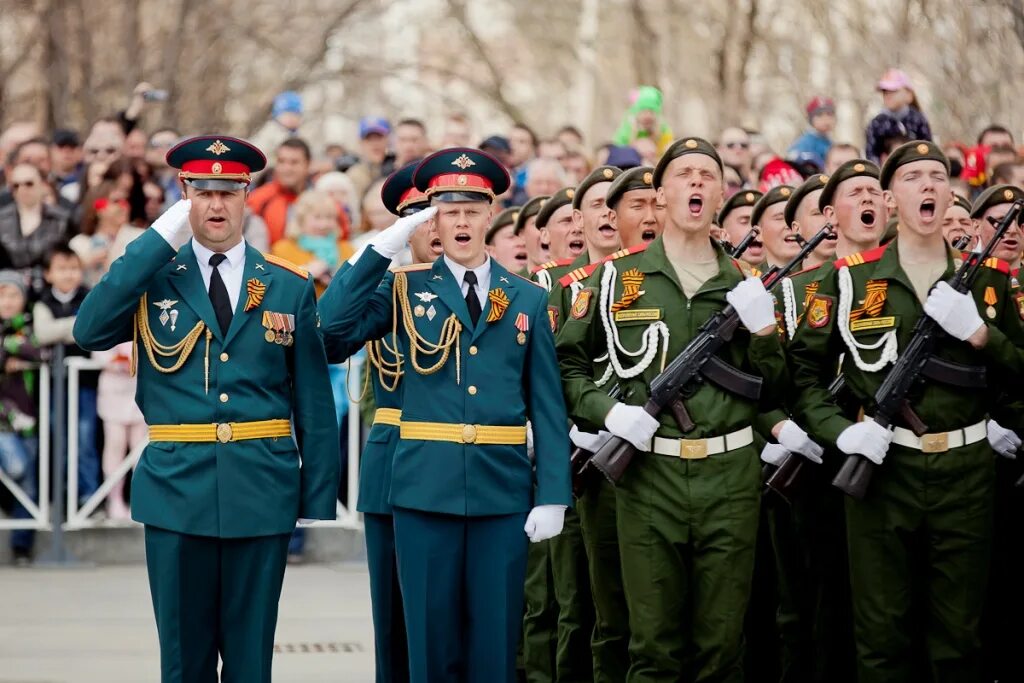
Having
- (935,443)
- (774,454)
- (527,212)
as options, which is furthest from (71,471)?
(935,443)

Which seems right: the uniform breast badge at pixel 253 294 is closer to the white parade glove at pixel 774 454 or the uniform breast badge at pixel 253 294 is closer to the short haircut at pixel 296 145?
the white parade glove at pixel 774 454

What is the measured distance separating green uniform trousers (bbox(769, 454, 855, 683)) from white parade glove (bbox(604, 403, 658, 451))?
138 centimetres

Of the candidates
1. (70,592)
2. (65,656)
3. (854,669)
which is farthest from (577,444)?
(70,592)

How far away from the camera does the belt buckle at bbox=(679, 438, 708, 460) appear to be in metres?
8.40

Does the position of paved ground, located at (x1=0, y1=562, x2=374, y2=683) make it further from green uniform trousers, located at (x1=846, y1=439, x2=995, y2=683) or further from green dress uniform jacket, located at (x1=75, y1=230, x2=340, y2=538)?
green uniform trousers, located at (x1=846, y1=439, x2=995, y2=683)

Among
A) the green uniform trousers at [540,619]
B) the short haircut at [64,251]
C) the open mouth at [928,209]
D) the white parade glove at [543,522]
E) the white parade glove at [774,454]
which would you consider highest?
the open mouth at [928,209]

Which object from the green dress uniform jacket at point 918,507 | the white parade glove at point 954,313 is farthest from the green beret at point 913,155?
the white parade glove at point 954,313

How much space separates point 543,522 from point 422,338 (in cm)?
83

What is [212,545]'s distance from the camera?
26.4 ft

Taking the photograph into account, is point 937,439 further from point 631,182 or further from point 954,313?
point 631,182

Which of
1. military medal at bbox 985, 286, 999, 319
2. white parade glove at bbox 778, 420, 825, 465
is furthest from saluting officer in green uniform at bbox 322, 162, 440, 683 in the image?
military medal at bbox 985, 286, 999, 319

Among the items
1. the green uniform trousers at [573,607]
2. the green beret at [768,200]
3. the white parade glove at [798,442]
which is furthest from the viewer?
the green beret at [768,200]

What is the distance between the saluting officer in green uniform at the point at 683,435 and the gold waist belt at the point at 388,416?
27.9 inches

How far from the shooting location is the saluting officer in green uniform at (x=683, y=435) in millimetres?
8352
